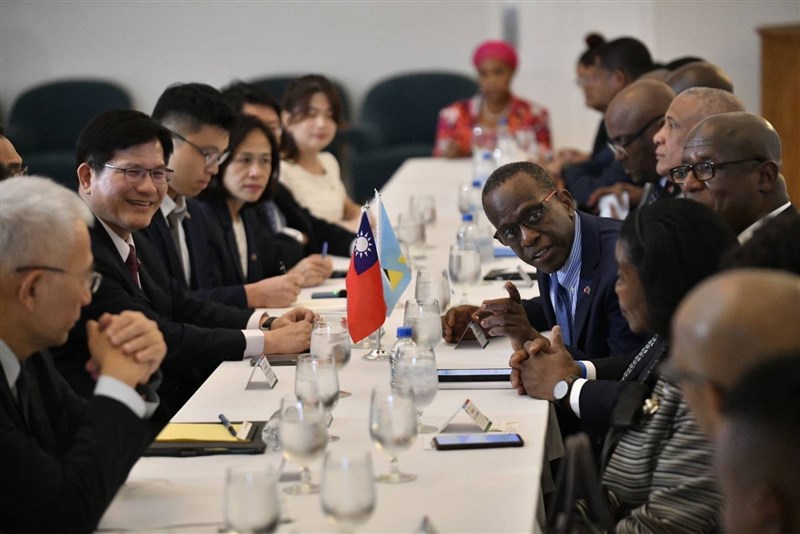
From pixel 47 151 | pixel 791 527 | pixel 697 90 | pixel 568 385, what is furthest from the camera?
pixel 47 151

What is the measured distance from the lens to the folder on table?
2174mm

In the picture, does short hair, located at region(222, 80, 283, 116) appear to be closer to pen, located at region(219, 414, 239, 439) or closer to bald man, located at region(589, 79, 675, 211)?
bald man, located at region(589, 79, 675, 211)

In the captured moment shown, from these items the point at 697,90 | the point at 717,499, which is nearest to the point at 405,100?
the point at 697,90

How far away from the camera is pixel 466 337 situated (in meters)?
3.09

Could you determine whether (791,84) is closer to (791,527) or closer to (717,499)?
(717,499)

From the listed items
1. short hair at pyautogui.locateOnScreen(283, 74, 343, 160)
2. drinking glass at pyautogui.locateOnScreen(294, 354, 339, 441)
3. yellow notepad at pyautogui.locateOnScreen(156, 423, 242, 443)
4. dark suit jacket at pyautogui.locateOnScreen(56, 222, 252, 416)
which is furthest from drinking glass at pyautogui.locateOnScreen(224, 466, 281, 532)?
short hair at pyautogui.locateOnScreen(283, 74, 343, 160)

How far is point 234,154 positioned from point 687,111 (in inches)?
65.3

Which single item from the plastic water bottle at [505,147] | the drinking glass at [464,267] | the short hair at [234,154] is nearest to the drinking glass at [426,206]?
the short hair at [234,154]

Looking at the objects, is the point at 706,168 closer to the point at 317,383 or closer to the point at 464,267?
the point at 464,267

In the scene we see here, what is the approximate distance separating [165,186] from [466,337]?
0.93 meters

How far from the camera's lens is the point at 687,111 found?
3555mm

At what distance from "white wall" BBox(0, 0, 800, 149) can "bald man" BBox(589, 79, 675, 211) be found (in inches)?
176

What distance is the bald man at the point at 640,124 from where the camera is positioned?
13.8 ft

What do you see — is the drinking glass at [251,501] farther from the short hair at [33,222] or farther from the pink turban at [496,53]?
the pink turban at [496,53]
